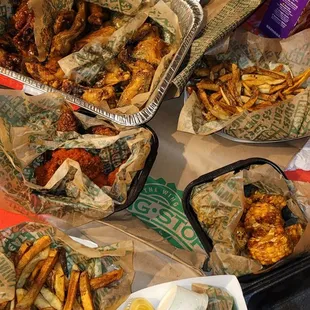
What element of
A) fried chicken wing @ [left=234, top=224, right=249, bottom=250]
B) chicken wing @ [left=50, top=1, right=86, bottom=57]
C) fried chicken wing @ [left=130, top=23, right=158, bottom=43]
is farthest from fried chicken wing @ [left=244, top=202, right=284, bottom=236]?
chicken wing @ [left=50, top=1, right=86, bottom=57]

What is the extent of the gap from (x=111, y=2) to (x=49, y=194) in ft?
2.71

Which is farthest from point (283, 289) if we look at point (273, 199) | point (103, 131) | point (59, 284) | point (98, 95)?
point (98, 95)

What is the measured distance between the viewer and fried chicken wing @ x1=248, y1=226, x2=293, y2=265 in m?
1.44

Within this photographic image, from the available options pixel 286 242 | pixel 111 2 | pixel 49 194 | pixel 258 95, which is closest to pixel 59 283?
pixel 49 194

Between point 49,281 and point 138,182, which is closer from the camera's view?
point 49,281

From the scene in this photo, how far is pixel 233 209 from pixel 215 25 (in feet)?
2.47

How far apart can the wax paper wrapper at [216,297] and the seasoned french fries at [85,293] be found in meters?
0.28

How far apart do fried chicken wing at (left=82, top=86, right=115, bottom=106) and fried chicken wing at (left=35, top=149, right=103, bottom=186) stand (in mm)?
210

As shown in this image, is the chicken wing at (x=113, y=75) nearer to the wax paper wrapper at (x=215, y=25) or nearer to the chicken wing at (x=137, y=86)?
the chicken wing at (x=137, y=86)

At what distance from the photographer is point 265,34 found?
206cm

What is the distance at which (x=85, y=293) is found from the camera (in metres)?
Result: 1.39

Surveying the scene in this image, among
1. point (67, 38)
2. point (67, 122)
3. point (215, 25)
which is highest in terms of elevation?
point (215, 25)

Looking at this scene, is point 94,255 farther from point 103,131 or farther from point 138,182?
point 103,131

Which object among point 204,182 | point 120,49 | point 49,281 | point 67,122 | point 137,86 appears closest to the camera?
point 49,281
